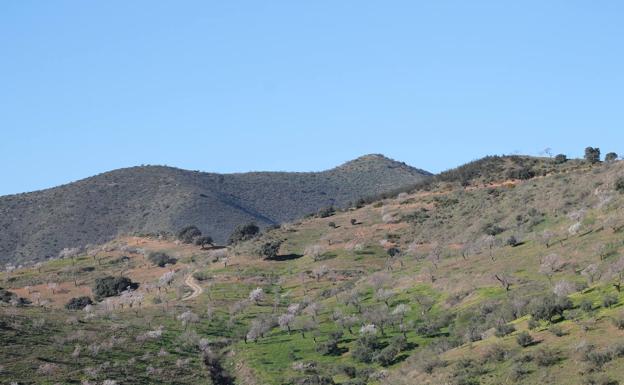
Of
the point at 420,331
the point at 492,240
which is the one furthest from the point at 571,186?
the point at 420,331

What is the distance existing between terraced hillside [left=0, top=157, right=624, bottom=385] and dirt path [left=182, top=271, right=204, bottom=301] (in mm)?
881

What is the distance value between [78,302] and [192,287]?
1637cm

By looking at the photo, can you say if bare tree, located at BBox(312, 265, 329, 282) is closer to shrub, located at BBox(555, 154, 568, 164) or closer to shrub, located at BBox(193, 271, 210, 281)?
shrub, located at BBox(193, 271, 210, 281)

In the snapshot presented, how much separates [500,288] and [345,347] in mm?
15111

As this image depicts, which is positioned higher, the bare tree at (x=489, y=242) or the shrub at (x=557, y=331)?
the bare tree at (x=489, y=242)

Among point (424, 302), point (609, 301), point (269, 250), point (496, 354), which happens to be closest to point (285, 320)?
point (424, 302)

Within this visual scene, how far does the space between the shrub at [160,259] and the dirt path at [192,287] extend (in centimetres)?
1641

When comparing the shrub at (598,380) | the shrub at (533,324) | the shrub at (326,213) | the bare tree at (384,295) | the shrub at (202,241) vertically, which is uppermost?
the shrub at (326,213)

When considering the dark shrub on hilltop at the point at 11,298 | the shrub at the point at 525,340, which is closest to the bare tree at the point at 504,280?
the shrub at the point at 525,340

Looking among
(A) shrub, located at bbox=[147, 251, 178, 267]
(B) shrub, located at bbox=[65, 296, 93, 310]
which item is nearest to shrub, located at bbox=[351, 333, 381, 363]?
(B) shrub, located at bbox=[65, 296, 93, 310]

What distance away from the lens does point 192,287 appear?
390 feet

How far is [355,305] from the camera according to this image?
9319cm

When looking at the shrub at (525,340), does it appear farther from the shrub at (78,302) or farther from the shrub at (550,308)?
the shrub at (78,302)

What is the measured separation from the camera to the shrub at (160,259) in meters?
146
